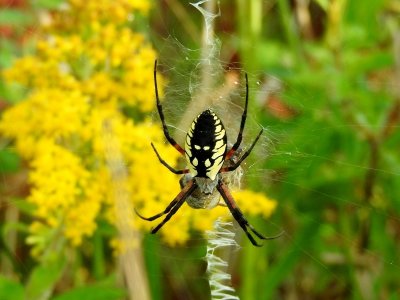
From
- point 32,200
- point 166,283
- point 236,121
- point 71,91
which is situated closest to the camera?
point 236,121

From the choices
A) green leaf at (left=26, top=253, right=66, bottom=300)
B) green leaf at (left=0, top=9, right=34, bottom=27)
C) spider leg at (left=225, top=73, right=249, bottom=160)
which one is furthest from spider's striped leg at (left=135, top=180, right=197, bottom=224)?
green leaf at (left=0, top=9, right=34, bottom=27)

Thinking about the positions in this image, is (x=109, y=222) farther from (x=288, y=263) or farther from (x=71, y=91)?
(x=288, y=263)

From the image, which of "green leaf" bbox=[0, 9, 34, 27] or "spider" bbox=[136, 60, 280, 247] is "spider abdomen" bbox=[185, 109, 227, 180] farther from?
"green leaf" bbox=[0, 9, 34, 27]

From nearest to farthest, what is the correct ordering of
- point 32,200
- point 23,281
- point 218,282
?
point 32,200 → point 23,281 → point 218,282

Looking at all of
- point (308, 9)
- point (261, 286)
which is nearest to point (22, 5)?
point (308, 9)

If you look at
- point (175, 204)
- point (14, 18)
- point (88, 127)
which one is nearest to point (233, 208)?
point (175, 204)

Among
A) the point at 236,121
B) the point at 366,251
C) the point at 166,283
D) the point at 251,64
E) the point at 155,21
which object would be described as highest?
the point at 155,21

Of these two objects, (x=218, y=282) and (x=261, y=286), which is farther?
(x=218, y=282)

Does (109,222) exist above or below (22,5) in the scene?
below
